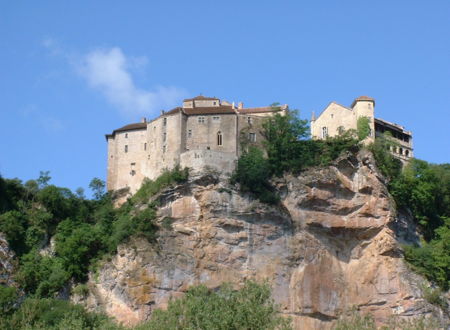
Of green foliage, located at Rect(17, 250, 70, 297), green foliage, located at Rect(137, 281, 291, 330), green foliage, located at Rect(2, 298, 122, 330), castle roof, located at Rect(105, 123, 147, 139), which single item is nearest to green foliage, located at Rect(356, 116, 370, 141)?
castle roof, located at Rect(105, 123, 147, 139)

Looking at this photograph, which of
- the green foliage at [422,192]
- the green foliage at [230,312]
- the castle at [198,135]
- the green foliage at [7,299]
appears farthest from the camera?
the green foliage at [422,192]

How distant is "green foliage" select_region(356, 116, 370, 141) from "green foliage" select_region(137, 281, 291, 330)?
108 feet

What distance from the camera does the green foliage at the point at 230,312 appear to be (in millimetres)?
43938

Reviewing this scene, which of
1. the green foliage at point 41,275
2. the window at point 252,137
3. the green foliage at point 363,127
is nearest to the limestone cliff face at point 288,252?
the green foliage at point 41,275

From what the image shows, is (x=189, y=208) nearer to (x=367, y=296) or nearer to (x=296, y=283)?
(x=296, y=283)

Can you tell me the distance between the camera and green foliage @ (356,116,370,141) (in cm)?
7762

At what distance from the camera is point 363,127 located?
3073 inches

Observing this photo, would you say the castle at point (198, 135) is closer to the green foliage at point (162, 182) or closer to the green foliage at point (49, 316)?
the green foliage at point (162, 182)

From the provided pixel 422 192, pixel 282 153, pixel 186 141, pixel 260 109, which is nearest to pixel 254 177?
pixel 282 153

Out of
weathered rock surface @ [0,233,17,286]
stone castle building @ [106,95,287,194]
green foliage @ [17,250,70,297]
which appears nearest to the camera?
weathered rock surface @ [0,233,17,286]

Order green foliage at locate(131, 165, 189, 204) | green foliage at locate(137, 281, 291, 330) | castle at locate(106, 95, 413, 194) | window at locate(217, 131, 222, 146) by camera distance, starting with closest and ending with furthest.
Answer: green foliage at locate(137, 281, 291, 330) → green foliage at locate(131, 165, 189, 204) → castle at locate(106, 95, 413, 194) → window at locate(217, 131, 222, 146)

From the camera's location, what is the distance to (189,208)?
229 feet

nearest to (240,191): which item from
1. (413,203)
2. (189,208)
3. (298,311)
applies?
(189,208)

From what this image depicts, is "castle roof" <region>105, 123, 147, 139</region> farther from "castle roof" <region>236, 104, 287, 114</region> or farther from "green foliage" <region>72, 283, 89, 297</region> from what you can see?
"green foliage" <region>72, 283, 89, 297</region>
